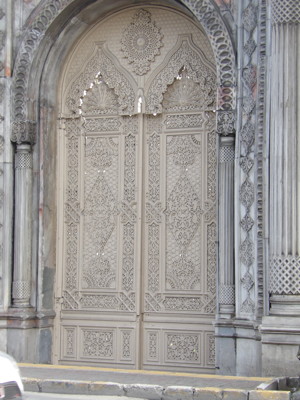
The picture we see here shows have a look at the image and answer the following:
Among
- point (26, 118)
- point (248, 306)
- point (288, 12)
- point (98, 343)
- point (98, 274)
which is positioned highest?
point (288, 12)

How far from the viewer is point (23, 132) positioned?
12898mm

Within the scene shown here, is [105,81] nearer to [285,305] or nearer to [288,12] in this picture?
[288,12]

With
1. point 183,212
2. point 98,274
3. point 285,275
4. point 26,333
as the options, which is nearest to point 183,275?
point 183,212

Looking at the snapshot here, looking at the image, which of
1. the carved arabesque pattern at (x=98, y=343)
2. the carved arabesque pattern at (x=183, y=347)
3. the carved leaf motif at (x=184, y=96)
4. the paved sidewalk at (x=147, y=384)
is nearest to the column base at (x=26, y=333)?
the carved arabesque pattern at (x=98, y=343)

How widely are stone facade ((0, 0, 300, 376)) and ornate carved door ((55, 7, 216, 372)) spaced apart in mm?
40

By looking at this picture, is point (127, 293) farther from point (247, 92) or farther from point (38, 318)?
point (247, 92)

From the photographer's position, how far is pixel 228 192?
11.9 m

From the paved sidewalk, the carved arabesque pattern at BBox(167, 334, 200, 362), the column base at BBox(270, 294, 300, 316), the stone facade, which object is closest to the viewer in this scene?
the paved sidewalk

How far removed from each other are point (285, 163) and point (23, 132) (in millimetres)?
3816

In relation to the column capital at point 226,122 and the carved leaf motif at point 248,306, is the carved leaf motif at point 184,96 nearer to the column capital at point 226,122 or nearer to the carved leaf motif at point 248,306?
the column capital at point 226,122

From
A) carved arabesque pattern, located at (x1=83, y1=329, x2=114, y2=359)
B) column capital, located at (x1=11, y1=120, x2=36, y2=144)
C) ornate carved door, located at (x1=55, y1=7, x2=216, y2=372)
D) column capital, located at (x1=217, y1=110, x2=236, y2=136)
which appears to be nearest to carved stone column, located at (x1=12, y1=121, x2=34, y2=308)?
column capital, located at (x1=11, y1=120, x2=36, y2=144)

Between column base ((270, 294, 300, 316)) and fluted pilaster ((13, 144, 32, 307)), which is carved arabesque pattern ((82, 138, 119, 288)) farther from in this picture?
column base ((270, 294, 300, 316))

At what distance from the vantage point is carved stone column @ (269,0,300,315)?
35.6ft

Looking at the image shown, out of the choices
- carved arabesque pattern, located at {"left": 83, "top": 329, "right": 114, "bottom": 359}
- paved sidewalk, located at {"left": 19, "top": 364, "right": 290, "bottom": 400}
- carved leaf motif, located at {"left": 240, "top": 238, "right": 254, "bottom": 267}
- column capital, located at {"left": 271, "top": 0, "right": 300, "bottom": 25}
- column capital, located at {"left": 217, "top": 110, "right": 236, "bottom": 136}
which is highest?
column capital, located at {"left": 271, "top": 0, "right": 300, "bottom": 25}
